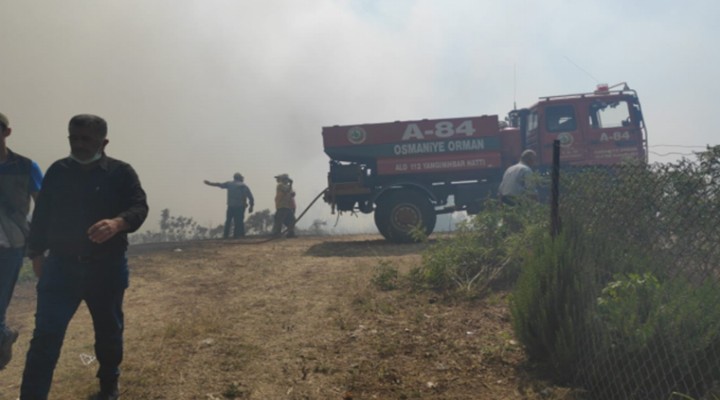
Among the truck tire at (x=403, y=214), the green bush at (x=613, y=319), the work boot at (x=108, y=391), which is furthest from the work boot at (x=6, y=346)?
the truck tire at (x=403, y=214)

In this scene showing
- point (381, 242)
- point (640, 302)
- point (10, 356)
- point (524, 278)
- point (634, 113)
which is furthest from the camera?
point (381, 242)

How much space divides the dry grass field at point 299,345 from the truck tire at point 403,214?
11.1ft

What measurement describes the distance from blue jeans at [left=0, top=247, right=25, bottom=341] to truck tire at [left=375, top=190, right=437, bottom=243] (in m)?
7.03

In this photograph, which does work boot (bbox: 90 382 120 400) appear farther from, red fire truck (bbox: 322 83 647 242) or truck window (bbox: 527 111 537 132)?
truck window (bbox: 527 111 537 132)

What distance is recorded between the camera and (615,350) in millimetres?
2846

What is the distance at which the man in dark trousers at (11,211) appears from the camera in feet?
11.6

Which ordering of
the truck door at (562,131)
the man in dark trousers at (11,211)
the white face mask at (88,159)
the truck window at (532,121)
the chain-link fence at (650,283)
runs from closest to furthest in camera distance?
the chain-link fence at (650,283) → the white face mask at (88,159) → the man in dark trousers at (11,211) → the truck door at (562,131) → the truck window at (532,121)

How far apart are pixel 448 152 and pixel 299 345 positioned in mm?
7001

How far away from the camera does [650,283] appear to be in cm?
273

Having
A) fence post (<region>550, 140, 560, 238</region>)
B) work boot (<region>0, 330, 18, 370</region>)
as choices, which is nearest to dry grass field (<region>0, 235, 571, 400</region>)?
work boot (<region>0, 330, 18, 370</region>)

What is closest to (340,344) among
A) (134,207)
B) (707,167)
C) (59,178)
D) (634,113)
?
(134,207)

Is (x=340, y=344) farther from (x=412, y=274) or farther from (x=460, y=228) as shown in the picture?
(x=460, y=228)

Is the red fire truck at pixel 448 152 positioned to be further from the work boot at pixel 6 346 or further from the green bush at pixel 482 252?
the work boot at pixel 6 346

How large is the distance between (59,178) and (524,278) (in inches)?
118
